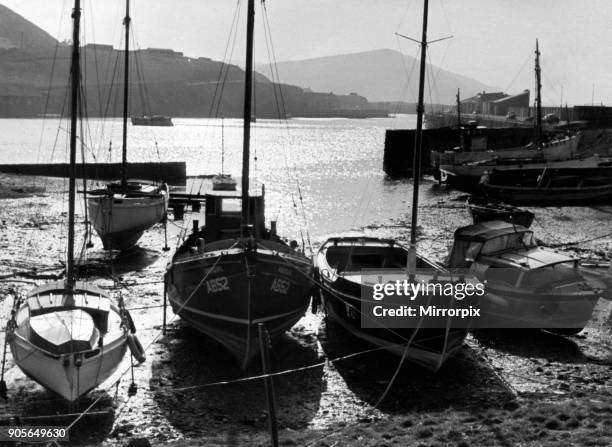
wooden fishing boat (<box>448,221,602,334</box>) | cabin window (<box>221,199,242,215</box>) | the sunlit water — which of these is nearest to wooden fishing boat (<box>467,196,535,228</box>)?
the sunlit water

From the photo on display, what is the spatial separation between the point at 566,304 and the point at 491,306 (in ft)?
6.15

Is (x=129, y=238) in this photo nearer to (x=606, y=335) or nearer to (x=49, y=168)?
(x=606, y=335)

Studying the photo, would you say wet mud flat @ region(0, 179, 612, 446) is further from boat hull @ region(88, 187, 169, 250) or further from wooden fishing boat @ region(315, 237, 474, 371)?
boat hull @ region(88, 187, 169, 250)

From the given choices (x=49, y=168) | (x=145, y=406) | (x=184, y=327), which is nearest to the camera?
(x=145, y=406)

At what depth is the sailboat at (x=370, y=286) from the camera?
17984 millimetres

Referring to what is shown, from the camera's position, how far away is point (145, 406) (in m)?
15.9

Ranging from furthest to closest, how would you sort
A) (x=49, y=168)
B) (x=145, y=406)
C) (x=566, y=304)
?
(x=49, y=168) → (x=566, y=304) → (x=145, y=406)

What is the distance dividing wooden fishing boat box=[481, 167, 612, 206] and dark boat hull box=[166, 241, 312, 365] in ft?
114

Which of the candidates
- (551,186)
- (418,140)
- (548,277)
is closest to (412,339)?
(548,277)

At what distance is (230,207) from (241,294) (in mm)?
6066

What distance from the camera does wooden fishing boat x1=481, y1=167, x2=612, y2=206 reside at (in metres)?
51.0

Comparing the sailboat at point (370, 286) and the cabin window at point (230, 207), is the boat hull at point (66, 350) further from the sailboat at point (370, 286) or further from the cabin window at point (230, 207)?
the cabin window at point (230, 207)

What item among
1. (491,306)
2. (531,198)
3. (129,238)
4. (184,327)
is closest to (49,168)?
(129,238)

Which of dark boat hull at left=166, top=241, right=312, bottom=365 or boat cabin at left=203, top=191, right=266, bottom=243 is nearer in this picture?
dark boat hull at left=166, top=241, right=312, bottom=365
